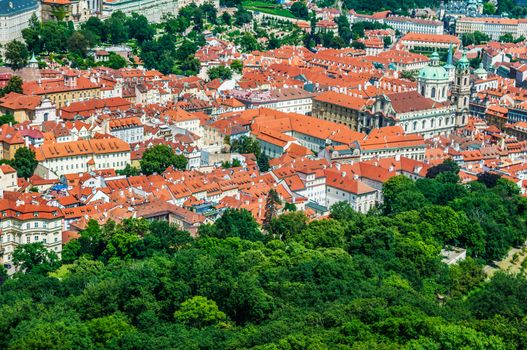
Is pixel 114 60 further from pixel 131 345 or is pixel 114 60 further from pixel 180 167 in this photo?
pixel 131 345

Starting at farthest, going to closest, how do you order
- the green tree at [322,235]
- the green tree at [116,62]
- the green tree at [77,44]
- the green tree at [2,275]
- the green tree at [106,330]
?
the green tree at [77,44], the green tree at [116,62], the green tree at [322,235], the green tree at [2,275], the green tree at [106,330]

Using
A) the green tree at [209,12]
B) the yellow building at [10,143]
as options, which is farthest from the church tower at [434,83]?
the green tree at [209,12]

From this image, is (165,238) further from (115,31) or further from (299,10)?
(299,10)

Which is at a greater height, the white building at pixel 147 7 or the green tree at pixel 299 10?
the white building at pixel 147 7

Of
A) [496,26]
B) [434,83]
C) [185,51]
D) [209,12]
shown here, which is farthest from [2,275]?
[496,26]

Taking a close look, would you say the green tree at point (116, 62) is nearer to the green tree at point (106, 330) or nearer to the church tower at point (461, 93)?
the church tower at point (461, 93)

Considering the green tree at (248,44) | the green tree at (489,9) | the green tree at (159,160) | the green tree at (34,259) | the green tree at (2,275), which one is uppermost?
the green tree at (489,9)

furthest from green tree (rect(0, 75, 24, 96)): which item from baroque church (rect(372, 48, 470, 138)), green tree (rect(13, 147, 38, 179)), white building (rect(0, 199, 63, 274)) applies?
baroque church (rect(372, 48, 470, 138))
